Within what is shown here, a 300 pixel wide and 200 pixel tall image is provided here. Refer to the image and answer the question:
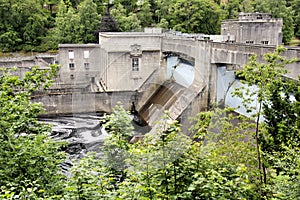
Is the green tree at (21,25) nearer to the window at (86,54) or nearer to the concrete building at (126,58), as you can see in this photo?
the window at (86,54)

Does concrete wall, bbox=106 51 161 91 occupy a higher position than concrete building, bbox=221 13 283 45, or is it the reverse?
concrete building, bbox=221 13 283 45

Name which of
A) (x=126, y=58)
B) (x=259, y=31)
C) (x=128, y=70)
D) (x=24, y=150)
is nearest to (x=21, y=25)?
(x=126, y=58)

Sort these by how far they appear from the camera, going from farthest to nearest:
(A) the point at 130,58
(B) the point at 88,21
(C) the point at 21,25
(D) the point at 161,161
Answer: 1. (C) the point at 21,25
2. (B) the point at 88,21
3. (A) the point at 130,58
4. (D) the point at 161,161

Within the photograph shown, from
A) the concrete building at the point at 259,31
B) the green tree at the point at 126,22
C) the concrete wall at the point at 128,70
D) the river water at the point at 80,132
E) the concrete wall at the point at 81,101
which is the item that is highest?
the green tree at the point at 126,22

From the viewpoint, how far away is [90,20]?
35.5 meters

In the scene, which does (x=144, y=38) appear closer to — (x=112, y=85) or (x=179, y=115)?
(x=112, y=85)

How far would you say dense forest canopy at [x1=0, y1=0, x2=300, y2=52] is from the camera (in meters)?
35.1

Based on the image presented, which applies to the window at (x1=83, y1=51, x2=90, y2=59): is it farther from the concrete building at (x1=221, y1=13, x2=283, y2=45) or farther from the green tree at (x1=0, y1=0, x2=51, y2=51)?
the green tree at (x1=0, y1=0, x2=51, y2=51)

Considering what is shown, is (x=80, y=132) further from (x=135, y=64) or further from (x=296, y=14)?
(x=296, y=14)

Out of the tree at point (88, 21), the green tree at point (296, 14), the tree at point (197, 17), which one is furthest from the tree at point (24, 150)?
the green tree at point (296, 14)

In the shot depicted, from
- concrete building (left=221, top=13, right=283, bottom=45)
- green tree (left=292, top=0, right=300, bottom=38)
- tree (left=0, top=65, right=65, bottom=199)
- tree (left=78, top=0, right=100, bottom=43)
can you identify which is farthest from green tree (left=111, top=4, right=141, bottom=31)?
tree (left=0, top=65, right=65, bottom=199)

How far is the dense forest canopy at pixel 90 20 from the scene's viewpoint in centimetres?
3506

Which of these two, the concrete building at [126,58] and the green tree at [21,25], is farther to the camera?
the green tree at [21,25]

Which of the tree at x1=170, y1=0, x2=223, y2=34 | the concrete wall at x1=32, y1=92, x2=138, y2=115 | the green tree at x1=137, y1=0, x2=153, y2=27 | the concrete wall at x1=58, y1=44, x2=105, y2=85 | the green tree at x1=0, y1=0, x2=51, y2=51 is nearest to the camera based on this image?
the concrete wall at x1=32, y1=92, x2=138, y2=115
